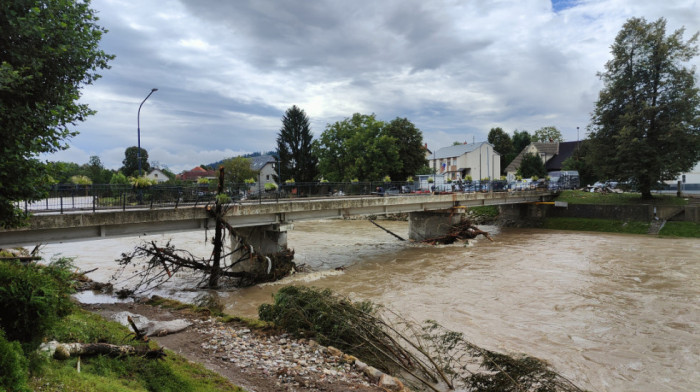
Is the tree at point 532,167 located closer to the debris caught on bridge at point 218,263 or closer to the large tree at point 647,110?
the large tree at point 647,110

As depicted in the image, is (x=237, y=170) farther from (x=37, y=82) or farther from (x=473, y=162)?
(x=37, y=82)

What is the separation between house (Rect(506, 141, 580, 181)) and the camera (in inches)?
3076

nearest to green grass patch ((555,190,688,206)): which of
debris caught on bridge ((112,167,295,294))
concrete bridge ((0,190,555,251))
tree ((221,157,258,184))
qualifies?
concrete bridge ((0,190,555,251))

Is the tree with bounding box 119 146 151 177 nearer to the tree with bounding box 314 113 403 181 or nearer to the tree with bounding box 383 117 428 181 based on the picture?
the tree with bounding box 314 113 403 181

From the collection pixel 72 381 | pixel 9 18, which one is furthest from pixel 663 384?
pixel 9 18

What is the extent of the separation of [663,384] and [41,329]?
11366 mm

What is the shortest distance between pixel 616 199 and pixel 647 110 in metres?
9.38

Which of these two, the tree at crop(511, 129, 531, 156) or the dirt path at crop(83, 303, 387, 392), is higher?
the tree at crop(511, 129, 531, 156)

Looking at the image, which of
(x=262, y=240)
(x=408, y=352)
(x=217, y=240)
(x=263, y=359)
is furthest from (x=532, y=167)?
(x=263, y=359)

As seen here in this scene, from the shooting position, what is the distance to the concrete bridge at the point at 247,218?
11969 millimetres

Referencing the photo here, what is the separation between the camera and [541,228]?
39031 mm

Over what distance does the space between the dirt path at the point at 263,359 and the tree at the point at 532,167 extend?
6367 centimetres

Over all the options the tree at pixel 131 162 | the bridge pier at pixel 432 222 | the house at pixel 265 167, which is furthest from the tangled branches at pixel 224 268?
the tree at pixel 131 162

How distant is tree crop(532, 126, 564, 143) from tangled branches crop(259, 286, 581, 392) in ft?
324
